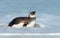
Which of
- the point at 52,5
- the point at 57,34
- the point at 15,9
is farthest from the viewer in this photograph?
the point at 52,5

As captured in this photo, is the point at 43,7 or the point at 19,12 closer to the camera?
Result: the point at 19,12

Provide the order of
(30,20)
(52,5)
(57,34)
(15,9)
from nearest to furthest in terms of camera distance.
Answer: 1. (57,34)
2. (30,20)
3. (15,9)
4. (52,5)

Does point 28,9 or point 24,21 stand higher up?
point 24,21

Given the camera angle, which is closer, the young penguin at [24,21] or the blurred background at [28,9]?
the young penguin at [24,21]

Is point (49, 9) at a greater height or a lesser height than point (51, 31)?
lesser

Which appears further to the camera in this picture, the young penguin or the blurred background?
the blurred background

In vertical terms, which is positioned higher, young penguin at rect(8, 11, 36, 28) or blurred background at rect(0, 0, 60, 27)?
young penguin at rect(8, 11, 36, 28)

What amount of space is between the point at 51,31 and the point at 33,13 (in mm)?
2338

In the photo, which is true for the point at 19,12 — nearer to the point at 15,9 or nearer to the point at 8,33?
the point at 15,9

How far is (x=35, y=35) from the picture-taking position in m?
4.93

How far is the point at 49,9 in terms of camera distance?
1073 cm

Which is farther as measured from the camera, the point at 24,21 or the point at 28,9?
the point at 28,9

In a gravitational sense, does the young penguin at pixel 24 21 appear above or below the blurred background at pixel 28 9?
above

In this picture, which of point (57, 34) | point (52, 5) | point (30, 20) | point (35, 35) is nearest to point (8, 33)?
point (35, 35)
